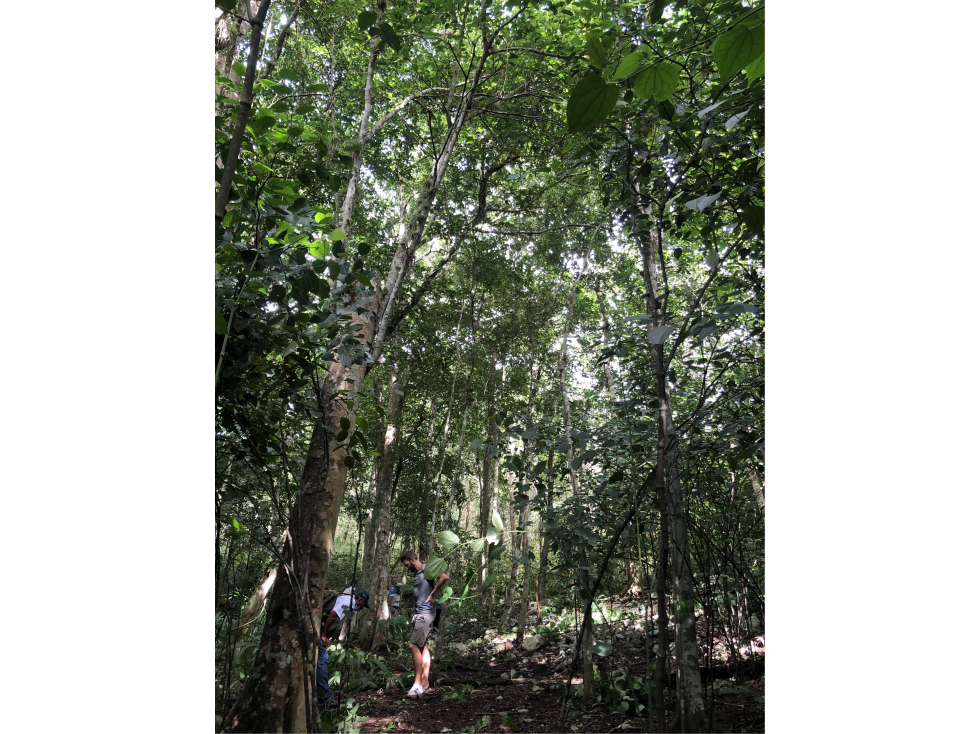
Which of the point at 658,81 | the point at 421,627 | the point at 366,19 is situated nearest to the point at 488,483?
the point at 421,627

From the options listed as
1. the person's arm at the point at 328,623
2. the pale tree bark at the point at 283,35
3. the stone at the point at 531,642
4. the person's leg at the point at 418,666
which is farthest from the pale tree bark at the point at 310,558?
the stone at the point at 531,642

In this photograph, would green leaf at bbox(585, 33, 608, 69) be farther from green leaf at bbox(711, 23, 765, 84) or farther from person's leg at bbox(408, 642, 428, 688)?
person's leg at bbox(408, 642, 428, 688)

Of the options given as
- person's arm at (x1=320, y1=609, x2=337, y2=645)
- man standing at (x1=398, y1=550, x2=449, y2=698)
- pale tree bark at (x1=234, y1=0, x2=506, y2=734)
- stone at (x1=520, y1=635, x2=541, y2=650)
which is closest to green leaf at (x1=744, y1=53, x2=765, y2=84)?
pale tree bark at (x1=234, y1=0, x2=506, y2=734)

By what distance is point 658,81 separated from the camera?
662 millimetres

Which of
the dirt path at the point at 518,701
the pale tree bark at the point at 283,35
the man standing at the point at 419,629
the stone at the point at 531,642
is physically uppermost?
the pale tree bark at the point at 283,35

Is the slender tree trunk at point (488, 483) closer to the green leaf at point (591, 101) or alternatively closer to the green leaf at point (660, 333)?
the green leaf at point (660, 333)

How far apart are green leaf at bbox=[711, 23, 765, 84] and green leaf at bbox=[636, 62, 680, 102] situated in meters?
0.07

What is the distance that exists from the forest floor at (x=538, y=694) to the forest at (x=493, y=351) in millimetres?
47

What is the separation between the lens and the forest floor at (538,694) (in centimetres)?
391

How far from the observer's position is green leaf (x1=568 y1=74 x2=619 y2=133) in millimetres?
601

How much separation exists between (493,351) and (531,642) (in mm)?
4383
